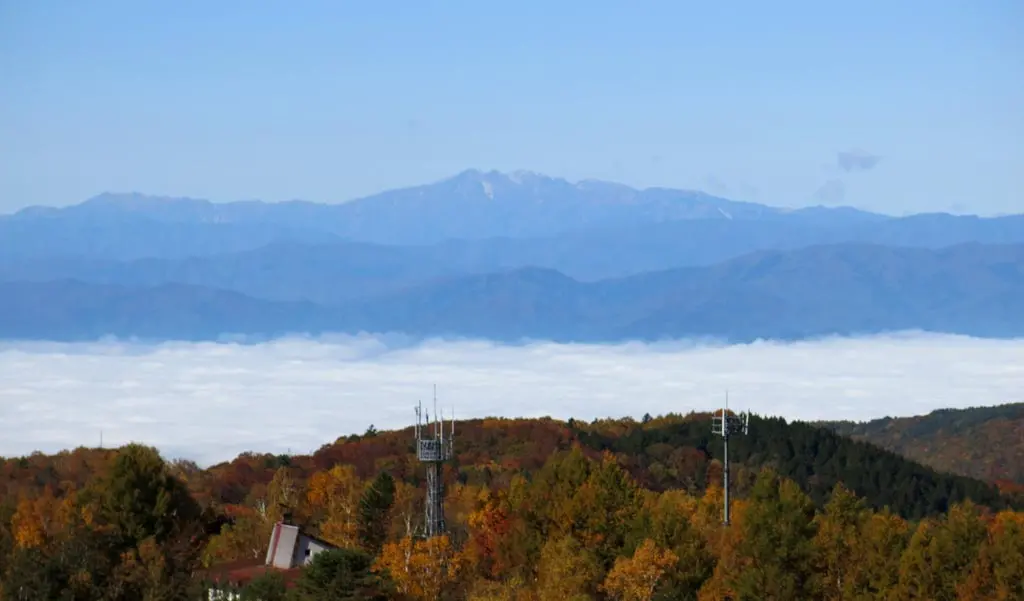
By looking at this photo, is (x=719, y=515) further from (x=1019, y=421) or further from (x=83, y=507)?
(x=1019, y=421)

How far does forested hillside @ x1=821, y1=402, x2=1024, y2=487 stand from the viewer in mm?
147500

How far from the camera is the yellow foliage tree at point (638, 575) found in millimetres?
56438

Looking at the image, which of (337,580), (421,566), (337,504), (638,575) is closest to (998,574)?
(638,575)

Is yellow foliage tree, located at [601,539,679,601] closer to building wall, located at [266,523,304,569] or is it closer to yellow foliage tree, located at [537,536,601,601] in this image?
yellow foliage tree, located at [537,536,601,601]

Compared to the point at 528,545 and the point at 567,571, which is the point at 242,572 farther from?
the point at 567,571

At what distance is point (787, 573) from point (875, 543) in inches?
119

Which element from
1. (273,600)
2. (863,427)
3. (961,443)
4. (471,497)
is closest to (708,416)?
(961,443)

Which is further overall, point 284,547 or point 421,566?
point 284,547

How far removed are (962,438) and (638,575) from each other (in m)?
106

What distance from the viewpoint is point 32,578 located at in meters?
52.8

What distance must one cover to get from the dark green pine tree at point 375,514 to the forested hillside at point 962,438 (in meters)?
76.8

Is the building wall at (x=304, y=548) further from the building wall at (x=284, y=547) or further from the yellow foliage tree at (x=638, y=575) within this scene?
the yellow foliage tree at (x=638, y=575)

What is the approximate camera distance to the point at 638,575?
57094mm

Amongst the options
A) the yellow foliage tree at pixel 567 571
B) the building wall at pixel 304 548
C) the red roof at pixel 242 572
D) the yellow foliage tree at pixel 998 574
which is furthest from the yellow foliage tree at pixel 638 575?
the building wall at pixel 304 548
